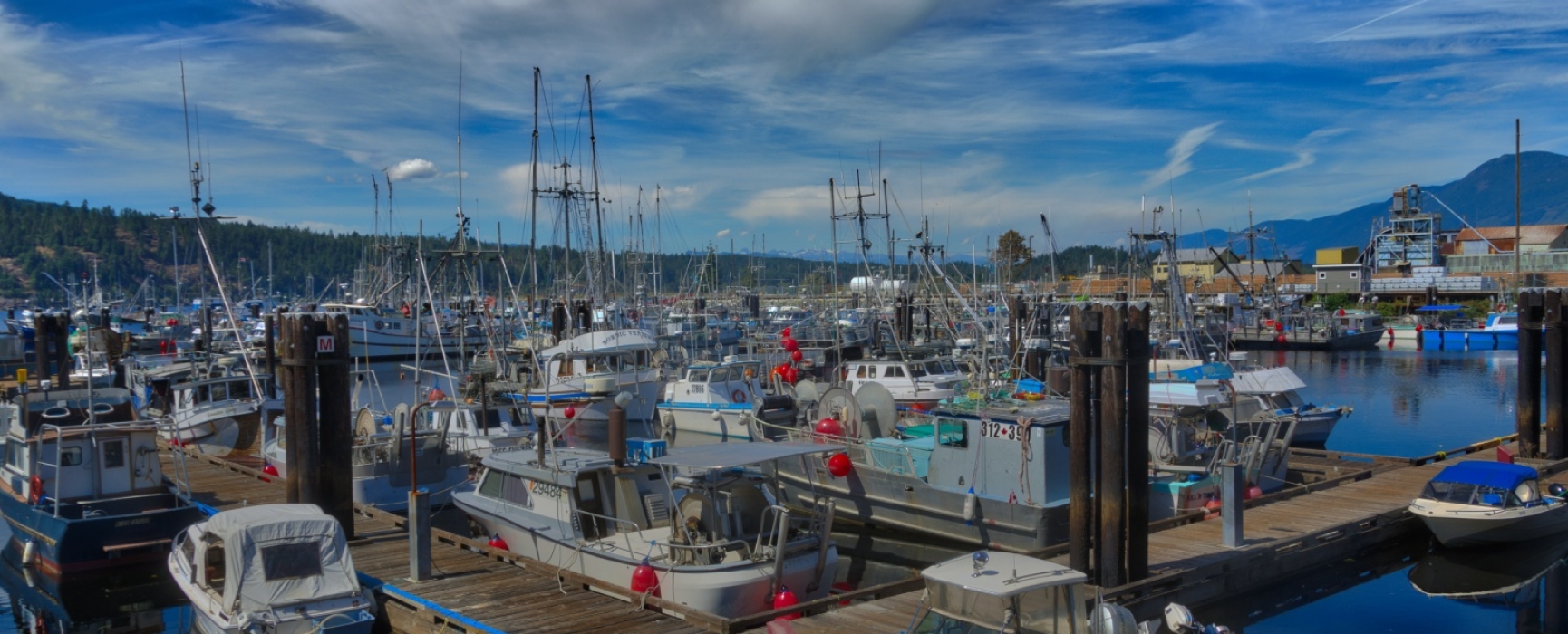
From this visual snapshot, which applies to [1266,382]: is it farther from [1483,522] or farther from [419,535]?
[419,535]

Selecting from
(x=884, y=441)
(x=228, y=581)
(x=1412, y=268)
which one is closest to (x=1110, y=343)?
(x=884, y=441)

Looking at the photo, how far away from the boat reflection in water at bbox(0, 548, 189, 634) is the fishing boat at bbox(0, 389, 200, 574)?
377 millimetres

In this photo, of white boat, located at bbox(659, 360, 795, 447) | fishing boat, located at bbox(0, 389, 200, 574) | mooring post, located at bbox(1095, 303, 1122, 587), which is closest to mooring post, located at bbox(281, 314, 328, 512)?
fishing boat, located at bbox(0, 389, 200, 574)

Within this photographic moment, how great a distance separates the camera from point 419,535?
1445cm

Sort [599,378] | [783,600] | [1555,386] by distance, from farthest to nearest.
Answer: [599,378] → [1555,386] → [783,600]

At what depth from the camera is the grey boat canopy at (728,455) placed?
14102mm

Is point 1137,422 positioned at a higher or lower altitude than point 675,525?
higher

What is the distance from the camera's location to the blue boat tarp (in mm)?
18906

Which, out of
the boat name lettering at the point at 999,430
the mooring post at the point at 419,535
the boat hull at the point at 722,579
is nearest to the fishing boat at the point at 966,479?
the boat name lettering at the point at 999,430

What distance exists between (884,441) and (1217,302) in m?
80.7

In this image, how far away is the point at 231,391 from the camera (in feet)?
103

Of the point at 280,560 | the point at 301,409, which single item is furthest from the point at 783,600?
the point at 301,409

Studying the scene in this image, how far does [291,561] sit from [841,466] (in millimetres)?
11754

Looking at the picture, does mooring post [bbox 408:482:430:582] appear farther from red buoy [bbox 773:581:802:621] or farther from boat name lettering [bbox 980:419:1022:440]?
boat name lettering [bbox 980:419:1022:440]
